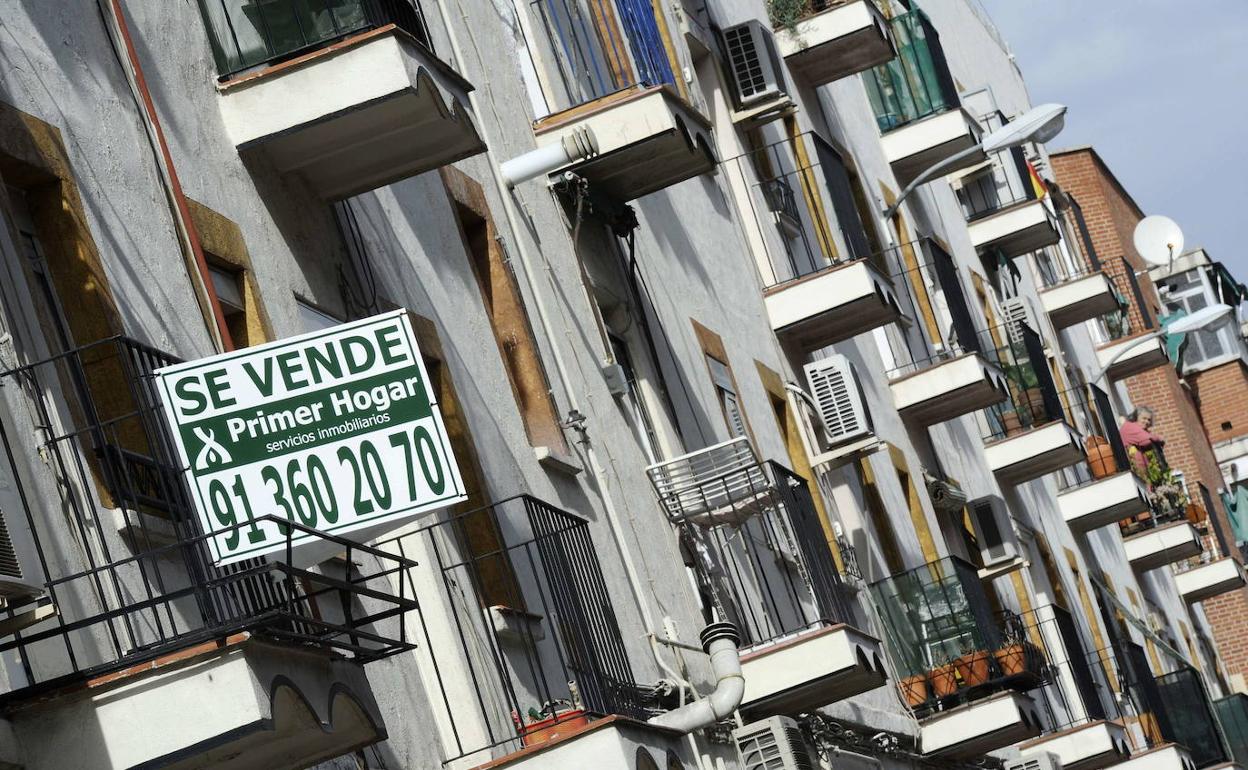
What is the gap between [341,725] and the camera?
28.8 feet

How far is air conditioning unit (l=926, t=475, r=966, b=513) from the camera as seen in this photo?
2753cm

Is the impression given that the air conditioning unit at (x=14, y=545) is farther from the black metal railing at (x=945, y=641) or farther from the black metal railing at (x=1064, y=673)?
the black metal railing at (x=1064, y=673)

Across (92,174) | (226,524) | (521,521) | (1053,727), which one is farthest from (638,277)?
(1053,727)

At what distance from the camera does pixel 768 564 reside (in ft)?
61.7

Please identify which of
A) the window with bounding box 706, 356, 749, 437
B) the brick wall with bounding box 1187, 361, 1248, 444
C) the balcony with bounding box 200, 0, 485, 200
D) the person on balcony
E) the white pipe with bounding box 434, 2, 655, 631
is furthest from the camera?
the brick wall with bounding box 1187, 361, 1248, 444

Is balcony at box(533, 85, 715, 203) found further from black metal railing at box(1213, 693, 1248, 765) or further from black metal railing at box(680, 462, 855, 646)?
black metal railing at box(1213, 693, 1248, 765)

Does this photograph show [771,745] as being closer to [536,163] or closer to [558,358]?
[558,358]

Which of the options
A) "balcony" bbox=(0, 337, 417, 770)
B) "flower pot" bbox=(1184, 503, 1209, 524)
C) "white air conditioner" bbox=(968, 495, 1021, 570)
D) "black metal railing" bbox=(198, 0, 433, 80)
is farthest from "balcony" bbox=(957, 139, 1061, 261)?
"balcony" bbox=(0, 337, 417, 770)

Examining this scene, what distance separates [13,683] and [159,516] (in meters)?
1.19

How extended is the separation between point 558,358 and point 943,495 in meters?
13.1

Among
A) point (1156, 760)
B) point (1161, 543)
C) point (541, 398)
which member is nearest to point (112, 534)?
point (541, 398)

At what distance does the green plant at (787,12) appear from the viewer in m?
26.9

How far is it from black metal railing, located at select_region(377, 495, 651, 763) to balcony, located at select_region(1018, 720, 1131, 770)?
1542 centimetres

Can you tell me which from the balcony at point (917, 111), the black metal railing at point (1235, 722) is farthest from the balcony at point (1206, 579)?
the balcony at point (917, 111)
